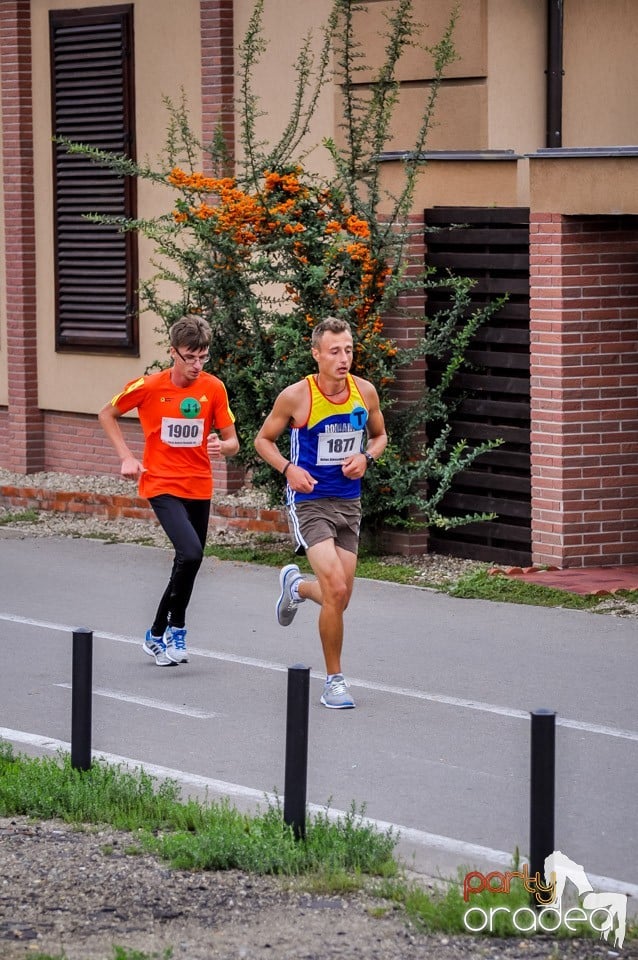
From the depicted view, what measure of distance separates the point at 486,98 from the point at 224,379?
3.35 m

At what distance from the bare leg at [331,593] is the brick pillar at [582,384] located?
349 cm

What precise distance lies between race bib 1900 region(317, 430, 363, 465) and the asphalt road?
1270 mm

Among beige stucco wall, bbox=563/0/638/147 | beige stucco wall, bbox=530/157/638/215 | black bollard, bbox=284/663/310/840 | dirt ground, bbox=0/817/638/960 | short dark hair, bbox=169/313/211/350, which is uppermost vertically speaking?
beige stucco wall, bbox=563/0/638/147

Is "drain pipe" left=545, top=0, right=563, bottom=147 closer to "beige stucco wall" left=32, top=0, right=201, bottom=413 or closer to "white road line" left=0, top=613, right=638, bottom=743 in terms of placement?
"beige stucco wall" left=32, top=0, right=201, bottom=413

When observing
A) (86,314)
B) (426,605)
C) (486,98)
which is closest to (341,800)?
(426,605)

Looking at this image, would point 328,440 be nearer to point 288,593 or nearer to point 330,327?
point 330,327

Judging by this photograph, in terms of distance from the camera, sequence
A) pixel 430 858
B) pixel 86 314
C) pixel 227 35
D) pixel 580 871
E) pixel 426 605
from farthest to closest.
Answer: pixel 86 314 < pixel 227 35 < pixel 426 605 < pixel 430 858 < pixel 580 871

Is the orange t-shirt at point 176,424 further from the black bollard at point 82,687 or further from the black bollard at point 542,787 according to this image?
the black bollard at point 542,787

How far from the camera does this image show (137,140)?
17.7 metres

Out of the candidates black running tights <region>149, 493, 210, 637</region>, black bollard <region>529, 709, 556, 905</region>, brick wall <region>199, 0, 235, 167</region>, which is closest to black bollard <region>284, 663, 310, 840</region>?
black bollard <region>529, 709, 556, 905</region>

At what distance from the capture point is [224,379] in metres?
13.9

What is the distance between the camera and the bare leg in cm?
948

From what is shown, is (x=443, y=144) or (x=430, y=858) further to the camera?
(x=443, y=144)

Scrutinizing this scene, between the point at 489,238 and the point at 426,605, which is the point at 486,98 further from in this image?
the point at 426,605
